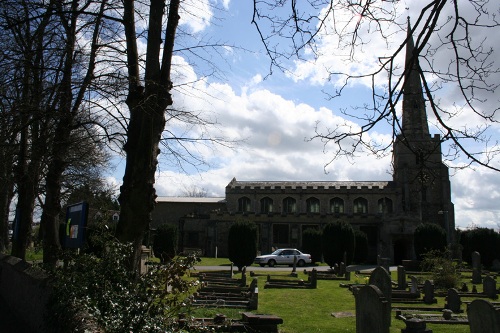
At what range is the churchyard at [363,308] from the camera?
24.3ft

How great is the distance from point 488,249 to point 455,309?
23.8m

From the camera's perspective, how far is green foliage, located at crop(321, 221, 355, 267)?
31312mm

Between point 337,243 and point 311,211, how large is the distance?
2171 cm

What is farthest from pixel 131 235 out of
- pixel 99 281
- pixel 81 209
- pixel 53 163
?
pixel 53 163

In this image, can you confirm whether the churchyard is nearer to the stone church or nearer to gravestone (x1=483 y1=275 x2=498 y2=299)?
gravestone (x1=483 y1=275 x2=498 y2=299)

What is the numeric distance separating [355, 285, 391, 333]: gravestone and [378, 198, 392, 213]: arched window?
4479 centimetres

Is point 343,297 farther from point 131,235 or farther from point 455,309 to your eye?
point 131,235

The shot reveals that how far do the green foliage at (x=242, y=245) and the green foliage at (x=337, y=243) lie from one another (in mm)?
5653

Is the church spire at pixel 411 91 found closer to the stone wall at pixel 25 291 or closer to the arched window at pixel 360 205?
the stone wall at pixel 25 291

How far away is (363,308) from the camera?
24.7 feet

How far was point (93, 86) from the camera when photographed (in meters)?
8.66

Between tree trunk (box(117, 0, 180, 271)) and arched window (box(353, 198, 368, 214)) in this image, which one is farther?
arched window (box(353, 198, 368, 214))

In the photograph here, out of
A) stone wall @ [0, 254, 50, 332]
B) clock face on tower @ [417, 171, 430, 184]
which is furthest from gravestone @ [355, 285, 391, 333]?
stone wall @ [0, 254, 50, 332]

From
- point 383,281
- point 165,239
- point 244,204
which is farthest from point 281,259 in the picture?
point 383,281
